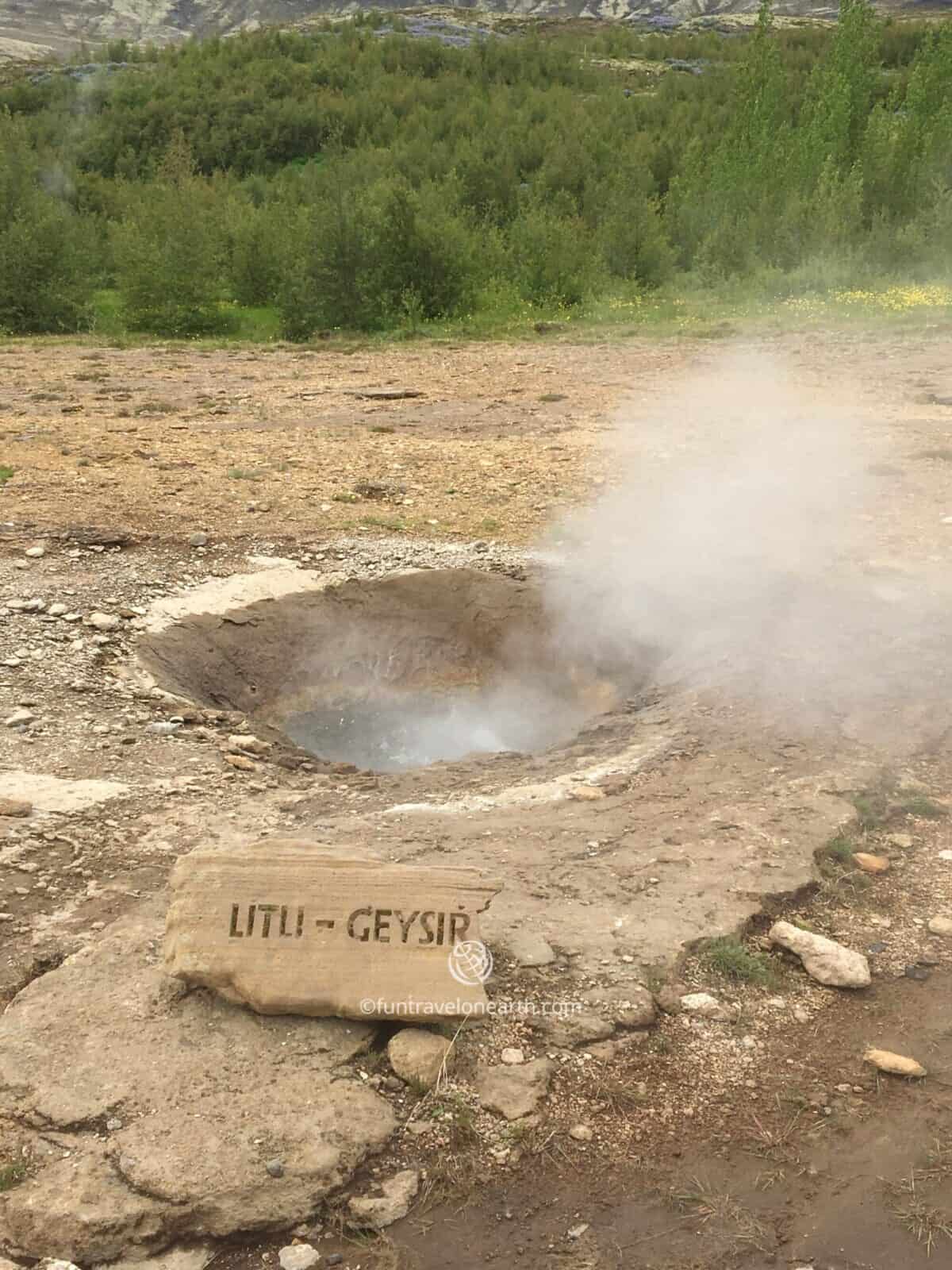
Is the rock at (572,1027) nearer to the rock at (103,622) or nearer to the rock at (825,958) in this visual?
the rock at (825,958)

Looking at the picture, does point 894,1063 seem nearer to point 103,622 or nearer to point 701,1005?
point 701,1005

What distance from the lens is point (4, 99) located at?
4059 centimetres

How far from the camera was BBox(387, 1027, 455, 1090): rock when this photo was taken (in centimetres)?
268

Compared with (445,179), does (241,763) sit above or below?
below

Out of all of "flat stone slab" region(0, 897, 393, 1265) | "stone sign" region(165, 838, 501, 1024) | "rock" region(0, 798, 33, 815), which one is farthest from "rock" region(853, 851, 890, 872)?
"rock" region(0, 798, 33, 815)

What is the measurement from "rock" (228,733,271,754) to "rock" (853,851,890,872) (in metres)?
2.29

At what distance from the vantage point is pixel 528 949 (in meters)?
3.09

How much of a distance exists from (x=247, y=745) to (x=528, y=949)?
185 centimetres

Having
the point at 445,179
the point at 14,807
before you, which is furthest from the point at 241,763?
the point at 445,179

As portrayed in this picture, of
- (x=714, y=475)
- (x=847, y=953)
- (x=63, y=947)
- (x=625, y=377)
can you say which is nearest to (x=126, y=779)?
(x=63, y=947)

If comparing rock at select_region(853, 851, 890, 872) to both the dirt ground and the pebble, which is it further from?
the pebble

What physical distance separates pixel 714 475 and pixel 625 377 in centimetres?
393

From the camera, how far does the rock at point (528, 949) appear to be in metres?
3.05

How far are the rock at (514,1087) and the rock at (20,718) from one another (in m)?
2.55
